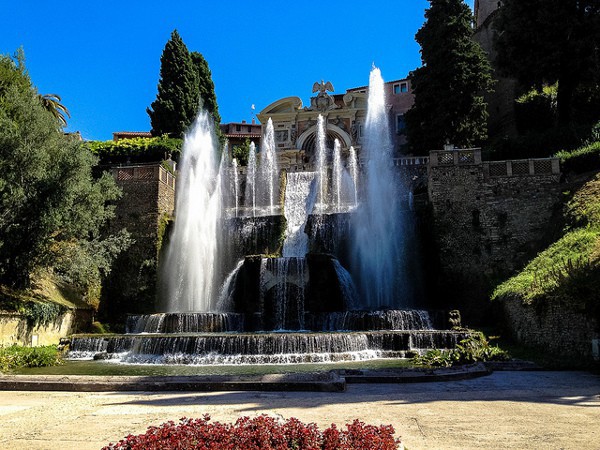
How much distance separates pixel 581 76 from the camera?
26312 mm

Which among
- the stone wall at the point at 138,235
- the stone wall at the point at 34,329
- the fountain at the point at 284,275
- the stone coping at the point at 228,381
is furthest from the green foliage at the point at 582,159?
the stone wall at the point at 34,329

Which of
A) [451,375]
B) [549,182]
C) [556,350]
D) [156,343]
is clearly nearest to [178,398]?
[451,375]

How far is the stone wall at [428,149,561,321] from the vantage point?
21.0 metres

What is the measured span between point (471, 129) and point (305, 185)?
1054cm

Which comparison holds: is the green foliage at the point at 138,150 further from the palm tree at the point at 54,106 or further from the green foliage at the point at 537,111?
the green foliage at the point at 537,111

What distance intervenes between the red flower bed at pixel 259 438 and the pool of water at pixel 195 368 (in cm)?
734

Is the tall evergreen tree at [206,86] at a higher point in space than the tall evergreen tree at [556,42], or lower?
higher

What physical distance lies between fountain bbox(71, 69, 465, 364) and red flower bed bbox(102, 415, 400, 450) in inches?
366

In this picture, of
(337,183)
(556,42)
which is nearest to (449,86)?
(556,42)

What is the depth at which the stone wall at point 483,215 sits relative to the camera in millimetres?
20953

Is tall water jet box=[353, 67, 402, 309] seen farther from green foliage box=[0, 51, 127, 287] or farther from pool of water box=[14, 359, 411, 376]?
green foliage box=[0, 51, 127, 287]

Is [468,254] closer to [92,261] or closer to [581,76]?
[581,76]

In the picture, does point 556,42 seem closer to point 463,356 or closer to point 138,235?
point 463,356

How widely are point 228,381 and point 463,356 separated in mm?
6116
